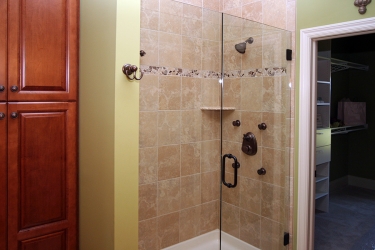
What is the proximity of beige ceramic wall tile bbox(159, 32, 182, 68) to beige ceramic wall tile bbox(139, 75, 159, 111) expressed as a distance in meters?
0.17

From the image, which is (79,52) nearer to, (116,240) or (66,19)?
(66,19)

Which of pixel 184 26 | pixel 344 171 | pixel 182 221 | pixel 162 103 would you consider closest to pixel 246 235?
pixel 182 221

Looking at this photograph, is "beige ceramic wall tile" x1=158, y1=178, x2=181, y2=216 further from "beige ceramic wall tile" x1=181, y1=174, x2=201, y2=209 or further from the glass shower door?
the glass shower door

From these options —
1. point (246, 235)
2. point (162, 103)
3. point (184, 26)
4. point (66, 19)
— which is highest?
point (184, 26)

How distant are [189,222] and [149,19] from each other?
176 cm

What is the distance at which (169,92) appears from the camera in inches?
95.0

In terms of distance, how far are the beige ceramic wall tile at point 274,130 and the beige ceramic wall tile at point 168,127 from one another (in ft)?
2.37

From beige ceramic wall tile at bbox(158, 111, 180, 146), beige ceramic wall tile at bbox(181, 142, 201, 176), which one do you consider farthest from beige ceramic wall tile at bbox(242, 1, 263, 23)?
beige ceramic wall tile at bbox(181, 142, 201, 176)

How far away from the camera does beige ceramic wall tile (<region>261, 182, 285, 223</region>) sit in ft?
7.86

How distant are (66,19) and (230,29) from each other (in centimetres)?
121

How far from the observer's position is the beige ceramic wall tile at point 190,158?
8.41 ft

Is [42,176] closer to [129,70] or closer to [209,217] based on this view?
[129,70]

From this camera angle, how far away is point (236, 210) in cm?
250

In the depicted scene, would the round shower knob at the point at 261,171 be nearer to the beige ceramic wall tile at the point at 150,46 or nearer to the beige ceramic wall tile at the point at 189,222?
the beige ceramic wall tile at the point at 189,222
